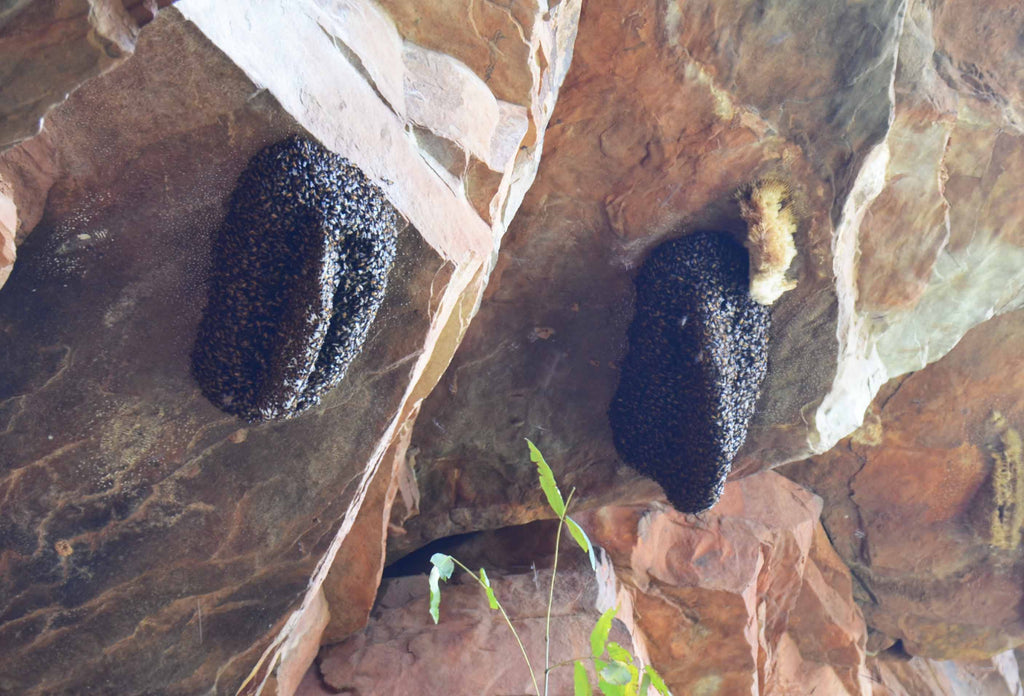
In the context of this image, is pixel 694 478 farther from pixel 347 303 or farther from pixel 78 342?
pixel 78 342

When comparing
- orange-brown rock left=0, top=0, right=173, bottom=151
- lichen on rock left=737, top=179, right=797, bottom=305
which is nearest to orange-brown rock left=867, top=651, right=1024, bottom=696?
lichen on rock left=737, top=179, right=797, bottom=305

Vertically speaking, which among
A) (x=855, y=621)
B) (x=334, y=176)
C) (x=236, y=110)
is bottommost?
(x=855, y=621)

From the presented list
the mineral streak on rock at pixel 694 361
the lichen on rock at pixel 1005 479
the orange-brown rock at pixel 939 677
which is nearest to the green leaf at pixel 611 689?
the mineral streak on rock at pixel 694 361

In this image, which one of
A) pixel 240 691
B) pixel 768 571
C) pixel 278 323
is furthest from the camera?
pixel 768 571

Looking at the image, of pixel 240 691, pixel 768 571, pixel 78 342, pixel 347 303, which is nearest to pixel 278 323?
pixel 347 303

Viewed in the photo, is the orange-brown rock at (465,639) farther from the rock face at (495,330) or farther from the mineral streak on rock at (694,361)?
the mineral streak on rock at (694,361)

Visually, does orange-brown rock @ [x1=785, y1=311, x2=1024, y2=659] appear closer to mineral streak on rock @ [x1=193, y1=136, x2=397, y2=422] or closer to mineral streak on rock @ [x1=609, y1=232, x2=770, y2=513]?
mineral streak on rock @ [x1=609, y1=232, x2=770, y2=513]
